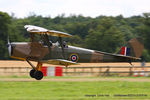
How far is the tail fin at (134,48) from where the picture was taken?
17.6m

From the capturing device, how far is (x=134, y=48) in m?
17.8

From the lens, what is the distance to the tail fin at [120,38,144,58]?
57.8ft

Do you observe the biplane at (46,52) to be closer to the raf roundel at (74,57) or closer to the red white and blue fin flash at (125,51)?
the raf roundel at (74,57)

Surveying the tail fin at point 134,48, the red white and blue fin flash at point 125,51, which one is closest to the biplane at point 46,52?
the tail fin at point 134,48

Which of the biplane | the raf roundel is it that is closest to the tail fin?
the biplane

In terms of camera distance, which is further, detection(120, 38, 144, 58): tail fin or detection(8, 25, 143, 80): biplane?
detection(120, 38, 144, 58): tail fin

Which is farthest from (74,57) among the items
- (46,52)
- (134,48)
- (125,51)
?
(134,48)

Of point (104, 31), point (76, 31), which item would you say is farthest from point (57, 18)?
point (104, 31)

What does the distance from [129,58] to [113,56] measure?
2.95 feet

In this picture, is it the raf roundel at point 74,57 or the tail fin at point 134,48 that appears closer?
the raf roundel at point 74,57

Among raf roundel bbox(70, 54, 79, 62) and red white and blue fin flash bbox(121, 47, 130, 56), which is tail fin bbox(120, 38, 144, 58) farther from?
raf roundel bbox(70, 54, 79, 62)

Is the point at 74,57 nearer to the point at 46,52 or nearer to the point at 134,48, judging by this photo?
the point at 46,52

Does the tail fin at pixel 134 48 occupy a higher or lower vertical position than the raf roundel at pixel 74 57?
higher

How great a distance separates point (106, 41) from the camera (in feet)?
156
